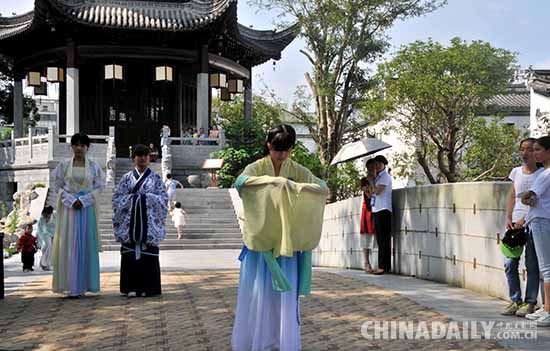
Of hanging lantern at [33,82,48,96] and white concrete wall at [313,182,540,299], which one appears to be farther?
hanging lantern at [33,82,48,96]

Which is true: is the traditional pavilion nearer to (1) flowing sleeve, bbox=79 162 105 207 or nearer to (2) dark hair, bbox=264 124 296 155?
(1) flowing sleeve, bbox=79 162 105 207

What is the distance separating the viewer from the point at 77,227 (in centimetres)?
814

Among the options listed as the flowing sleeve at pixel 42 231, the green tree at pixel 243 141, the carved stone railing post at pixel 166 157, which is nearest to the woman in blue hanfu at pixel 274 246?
the flowing sleeve at pixel 42 231

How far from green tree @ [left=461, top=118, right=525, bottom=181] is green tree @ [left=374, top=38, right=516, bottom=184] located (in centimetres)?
46

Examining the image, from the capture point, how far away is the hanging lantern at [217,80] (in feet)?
92.8

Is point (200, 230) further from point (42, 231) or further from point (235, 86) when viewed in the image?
point (235, 86)

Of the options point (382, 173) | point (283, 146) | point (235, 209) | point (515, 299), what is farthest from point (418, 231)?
point (235, 209)

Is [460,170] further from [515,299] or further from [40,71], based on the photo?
[515,299]

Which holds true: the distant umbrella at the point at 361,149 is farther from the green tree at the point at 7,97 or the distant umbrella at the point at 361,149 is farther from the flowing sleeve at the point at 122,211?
the green tree at the point at 7,97

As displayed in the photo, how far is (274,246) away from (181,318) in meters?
1.79

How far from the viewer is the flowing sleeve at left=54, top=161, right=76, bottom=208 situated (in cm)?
809

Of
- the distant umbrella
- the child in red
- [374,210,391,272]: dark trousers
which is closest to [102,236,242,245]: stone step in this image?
the child in red

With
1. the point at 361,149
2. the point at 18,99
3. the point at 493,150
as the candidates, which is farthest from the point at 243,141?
the point at 361,149

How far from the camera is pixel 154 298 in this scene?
7.76 m
